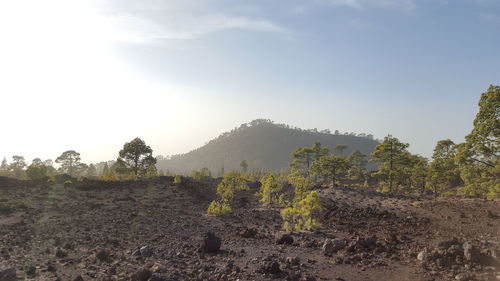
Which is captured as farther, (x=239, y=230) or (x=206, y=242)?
Answer: (x=239, y=230)

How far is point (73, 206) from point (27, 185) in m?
14.1

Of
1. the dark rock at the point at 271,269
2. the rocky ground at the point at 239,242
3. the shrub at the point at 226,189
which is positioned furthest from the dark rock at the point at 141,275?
the shrub at the point at 226,189

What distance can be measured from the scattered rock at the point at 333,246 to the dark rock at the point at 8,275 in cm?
1361

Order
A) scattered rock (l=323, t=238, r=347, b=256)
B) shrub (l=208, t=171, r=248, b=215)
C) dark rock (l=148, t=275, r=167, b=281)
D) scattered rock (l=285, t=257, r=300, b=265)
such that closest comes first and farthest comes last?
dark rock (l=148, t=275, r=167, b=281)
scattered rock (l=285, t=257, r=300, b=265)
scattered rock (l=323, t=238, r=347, b=256)
shrub (l=208, t=171, r=248, b=215)

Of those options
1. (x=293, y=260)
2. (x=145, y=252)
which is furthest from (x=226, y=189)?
(x=293, y=260)

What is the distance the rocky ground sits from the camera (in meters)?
12.2

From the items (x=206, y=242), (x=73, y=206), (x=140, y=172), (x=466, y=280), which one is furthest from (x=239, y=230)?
(x=140, y=172)

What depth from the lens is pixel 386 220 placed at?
73.2 ft

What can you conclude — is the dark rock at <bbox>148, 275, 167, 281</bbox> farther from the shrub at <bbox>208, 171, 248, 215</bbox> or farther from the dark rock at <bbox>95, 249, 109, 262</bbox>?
the shrub at <bbox>208, 171, 248, 215</bbox>

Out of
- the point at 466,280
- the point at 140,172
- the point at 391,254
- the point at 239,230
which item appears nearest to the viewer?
the point at 466,280

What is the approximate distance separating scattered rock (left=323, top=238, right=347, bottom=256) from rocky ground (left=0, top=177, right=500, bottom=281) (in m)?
0.05

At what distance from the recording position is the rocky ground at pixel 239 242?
12250 mm

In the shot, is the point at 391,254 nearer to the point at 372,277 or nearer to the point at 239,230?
the point at 372,277

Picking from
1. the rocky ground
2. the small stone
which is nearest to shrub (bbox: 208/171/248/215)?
the rocky ground
